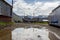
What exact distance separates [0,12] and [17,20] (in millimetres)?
56700

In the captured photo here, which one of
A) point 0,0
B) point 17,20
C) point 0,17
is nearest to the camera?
point 0,0

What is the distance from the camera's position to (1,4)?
41594mm

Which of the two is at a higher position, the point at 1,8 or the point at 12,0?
the point at 12,0

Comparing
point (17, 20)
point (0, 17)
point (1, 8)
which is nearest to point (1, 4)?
point (1, 8)

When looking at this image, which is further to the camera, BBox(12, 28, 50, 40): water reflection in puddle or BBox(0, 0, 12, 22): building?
BBox(0, 0, 12, 22): building

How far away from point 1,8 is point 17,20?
56378 mm

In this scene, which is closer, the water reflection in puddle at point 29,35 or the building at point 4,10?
the water reflection in puddle at point 29,35

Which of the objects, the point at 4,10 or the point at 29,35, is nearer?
the point at 29,35

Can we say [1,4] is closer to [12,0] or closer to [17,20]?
[12,0]

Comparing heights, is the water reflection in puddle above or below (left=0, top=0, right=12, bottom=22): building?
below

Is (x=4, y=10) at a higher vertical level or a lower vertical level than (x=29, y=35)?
higher

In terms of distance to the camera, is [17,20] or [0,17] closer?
[0,17]

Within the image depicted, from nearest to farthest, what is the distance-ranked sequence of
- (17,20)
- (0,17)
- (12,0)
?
(0,17) < (12,0) < (17,20)

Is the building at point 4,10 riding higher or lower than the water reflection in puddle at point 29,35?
higher
